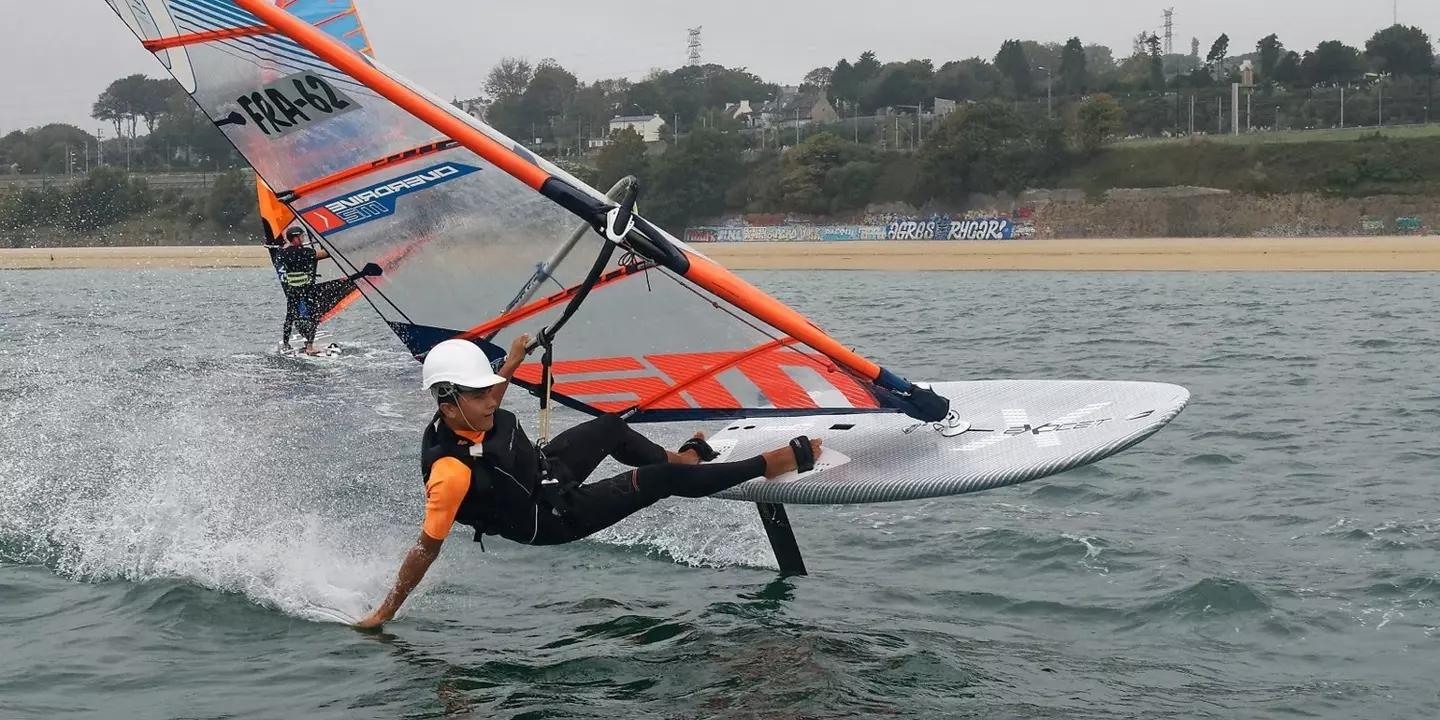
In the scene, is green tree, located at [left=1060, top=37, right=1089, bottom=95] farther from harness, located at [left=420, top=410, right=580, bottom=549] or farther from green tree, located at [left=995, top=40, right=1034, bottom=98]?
harness, located at [left=420, top=410, right=580, bottom=549]

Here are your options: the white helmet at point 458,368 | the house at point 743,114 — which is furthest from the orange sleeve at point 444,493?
the house at point 743,114

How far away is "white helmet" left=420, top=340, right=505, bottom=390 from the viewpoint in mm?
4832

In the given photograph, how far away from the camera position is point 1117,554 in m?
6.22

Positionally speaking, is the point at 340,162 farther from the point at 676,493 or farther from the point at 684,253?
the point at 676,493

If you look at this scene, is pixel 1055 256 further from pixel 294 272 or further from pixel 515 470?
pixel 515 470

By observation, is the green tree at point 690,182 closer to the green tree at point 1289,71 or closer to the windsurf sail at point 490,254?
the green tree at point 1289,71

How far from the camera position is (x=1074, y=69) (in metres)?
84.0

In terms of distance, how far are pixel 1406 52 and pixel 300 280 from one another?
7094cm

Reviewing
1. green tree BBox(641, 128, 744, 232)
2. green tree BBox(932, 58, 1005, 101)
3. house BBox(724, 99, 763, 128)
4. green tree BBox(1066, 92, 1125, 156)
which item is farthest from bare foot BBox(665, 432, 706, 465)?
green tree BBox(932, 58, 1005, 101)

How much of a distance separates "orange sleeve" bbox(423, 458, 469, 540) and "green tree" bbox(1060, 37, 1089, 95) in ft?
272

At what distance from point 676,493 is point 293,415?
18.7 ft

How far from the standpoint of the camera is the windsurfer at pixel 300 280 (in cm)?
1452

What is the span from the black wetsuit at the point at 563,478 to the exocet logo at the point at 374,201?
1.25 m

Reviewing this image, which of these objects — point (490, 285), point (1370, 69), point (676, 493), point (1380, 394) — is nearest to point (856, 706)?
point (676, 493)
